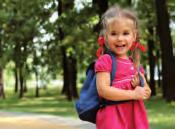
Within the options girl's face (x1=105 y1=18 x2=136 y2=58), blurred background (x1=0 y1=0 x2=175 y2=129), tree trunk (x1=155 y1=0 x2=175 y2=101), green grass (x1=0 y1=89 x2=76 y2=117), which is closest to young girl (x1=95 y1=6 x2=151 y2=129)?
girl's face (x1=105 y1=18 x2=136 y2=58)

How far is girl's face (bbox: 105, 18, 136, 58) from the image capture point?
436cm

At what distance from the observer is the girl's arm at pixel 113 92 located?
4.27 metres

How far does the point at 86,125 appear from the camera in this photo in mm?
13977

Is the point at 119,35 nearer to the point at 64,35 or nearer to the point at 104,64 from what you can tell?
the point at 104,64

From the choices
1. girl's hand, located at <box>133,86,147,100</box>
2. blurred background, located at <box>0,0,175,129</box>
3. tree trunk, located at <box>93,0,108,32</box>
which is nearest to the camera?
girl's hand, located at <box>133,86,147,100</box>

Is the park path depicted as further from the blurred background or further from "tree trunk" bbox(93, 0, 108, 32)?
"tree trunk" bbox(93, 0, 108, 32)

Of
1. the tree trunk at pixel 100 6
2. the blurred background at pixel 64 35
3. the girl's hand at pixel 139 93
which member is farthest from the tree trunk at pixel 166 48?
the girl's hand at pixel 139 93

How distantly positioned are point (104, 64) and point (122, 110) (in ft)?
1.16

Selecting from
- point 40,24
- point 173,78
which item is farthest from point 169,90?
point 40,24

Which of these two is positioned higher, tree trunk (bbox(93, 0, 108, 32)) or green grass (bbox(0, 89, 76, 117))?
tree trunk (bbox(93, 0, 108, 32))

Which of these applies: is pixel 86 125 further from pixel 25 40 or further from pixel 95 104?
pixel 25 40

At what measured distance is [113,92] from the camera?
14.1ft

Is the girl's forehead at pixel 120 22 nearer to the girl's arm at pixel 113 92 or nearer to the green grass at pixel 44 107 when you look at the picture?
the girl's arm at pixel 113 92

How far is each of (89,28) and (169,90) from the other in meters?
7.43
